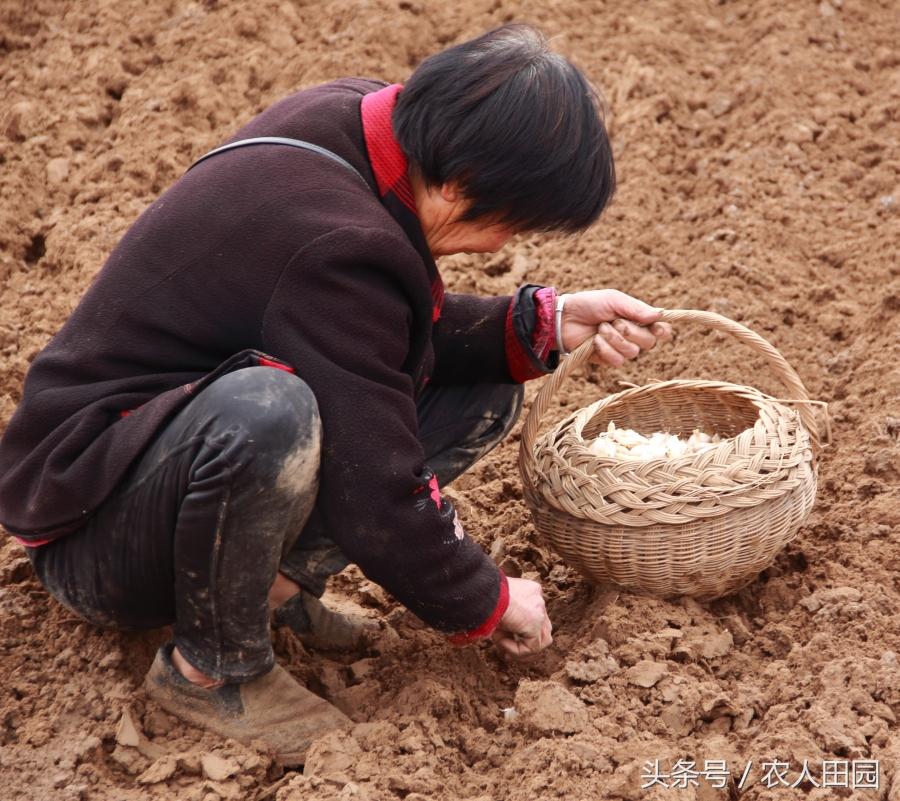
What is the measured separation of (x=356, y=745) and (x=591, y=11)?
3.93 metres

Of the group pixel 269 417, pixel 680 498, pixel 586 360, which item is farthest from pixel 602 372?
pixel 269 417

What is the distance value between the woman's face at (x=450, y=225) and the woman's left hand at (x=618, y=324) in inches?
17.0

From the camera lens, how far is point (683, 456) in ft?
8.38

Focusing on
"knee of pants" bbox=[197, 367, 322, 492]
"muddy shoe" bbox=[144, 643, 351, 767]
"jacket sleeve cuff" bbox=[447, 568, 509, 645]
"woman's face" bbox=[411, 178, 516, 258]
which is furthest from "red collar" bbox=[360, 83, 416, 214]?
"muddy shoe" bbox=[144, 643, 351, 767]

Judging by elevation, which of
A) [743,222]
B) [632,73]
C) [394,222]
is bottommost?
[743,222]

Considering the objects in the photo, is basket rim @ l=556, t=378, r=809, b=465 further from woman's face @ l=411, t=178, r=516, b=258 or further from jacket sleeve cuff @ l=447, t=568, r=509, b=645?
woman's face @ l=411, t=178, r=516, b=258

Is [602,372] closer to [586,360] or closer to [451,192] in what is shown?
[586,360]

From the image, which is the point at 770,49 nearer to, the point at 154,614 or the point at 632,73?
the point at 632,73

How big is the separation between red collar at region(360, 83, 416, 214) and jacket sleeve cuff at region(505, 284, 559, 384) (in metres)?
0.65

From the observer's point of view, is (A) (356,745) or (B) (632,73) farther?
(B) (632,73)

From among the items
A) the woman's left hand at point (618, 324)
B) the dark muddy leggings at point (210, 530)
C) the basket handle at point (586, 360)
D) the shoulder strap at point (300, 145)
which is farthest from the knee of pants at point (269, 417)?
the woman's left hand at point (618, 324)

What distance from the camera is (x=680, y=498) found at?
249 centimetres

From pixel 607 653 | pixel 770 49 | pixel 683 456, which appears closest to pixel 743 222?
pixel 770 49

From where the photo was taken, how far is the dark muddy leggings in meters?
2.08
